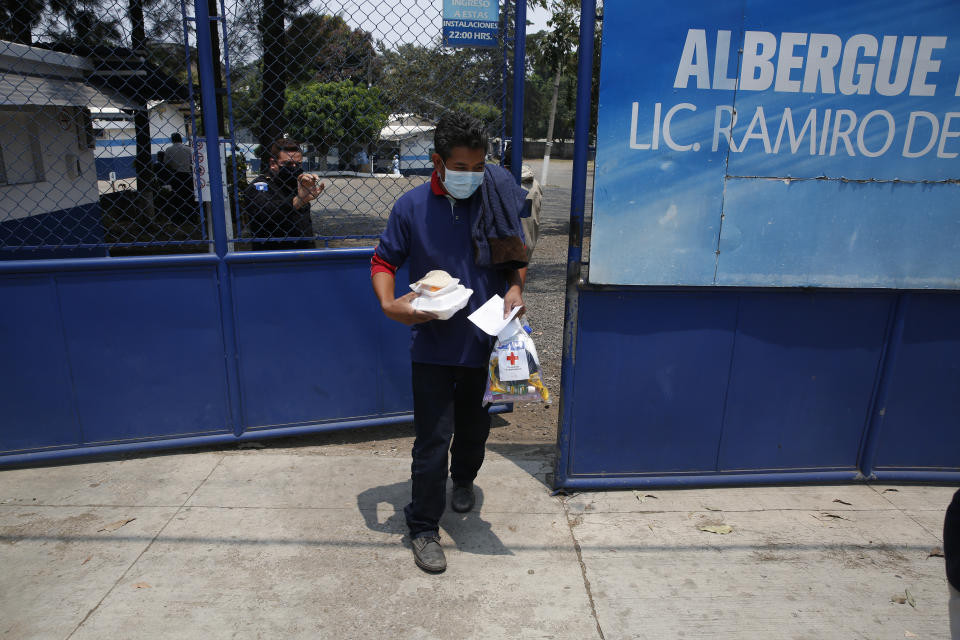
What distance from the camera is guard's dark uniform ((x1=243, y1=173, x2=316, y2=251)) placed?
13.3 ft

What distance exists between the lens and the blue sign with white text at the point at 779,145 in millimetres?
2740

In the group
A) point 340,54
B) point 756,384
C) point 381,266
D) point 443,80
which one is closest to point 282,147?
point 340,54

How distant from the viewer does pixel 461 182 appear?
8.36 ft

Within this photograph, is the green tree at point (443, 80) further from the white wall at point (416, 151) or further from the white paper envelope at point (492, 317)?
the white paper envelope at point (492, 317)

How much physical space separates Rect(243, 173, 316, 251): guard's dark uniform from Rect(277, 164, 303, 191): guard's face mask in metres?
0.02

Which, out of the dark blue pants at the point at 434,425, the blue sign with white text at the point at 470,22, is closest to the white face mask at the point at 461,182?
the dark blue pants at the point at 434,425

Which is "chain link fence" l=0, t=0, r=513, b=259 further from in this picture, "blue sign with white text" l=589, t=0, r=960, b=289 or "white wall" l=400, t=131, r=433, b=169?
"blue sign with white text" l=589, t=0, r=960, b=289

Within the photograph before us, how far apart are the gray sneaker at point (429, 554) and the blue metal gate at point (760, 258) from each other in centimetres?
82

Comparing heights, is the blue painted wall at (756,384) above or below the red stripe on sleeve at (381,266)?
below

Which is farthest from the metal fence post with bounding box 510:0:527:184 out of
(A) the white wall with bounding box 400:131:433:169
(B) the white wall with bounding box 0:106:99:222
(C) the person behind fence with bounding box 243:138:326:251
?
(B) the white wall with bounding box 0:106:99:222

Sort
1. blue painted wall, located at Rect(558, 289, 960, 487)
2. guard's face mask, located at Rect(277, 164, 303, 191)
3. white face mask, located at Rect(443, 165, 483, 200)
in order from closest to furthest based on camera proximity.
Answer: white face mask, located at Rect(443, 165, 483, 200) → blue painted wall, located at Rect(558, 289, 960, 487) → guard's face mask, located at Rect(277, 164, 303, 191)

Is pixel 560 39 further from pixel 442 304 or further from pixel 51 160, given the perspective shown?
pixel 442 304

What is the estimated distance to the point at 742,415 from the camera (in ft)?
10.7

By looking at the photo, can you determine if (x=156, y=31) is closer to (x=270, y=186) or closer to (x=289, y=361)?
(x=270, y=186)
